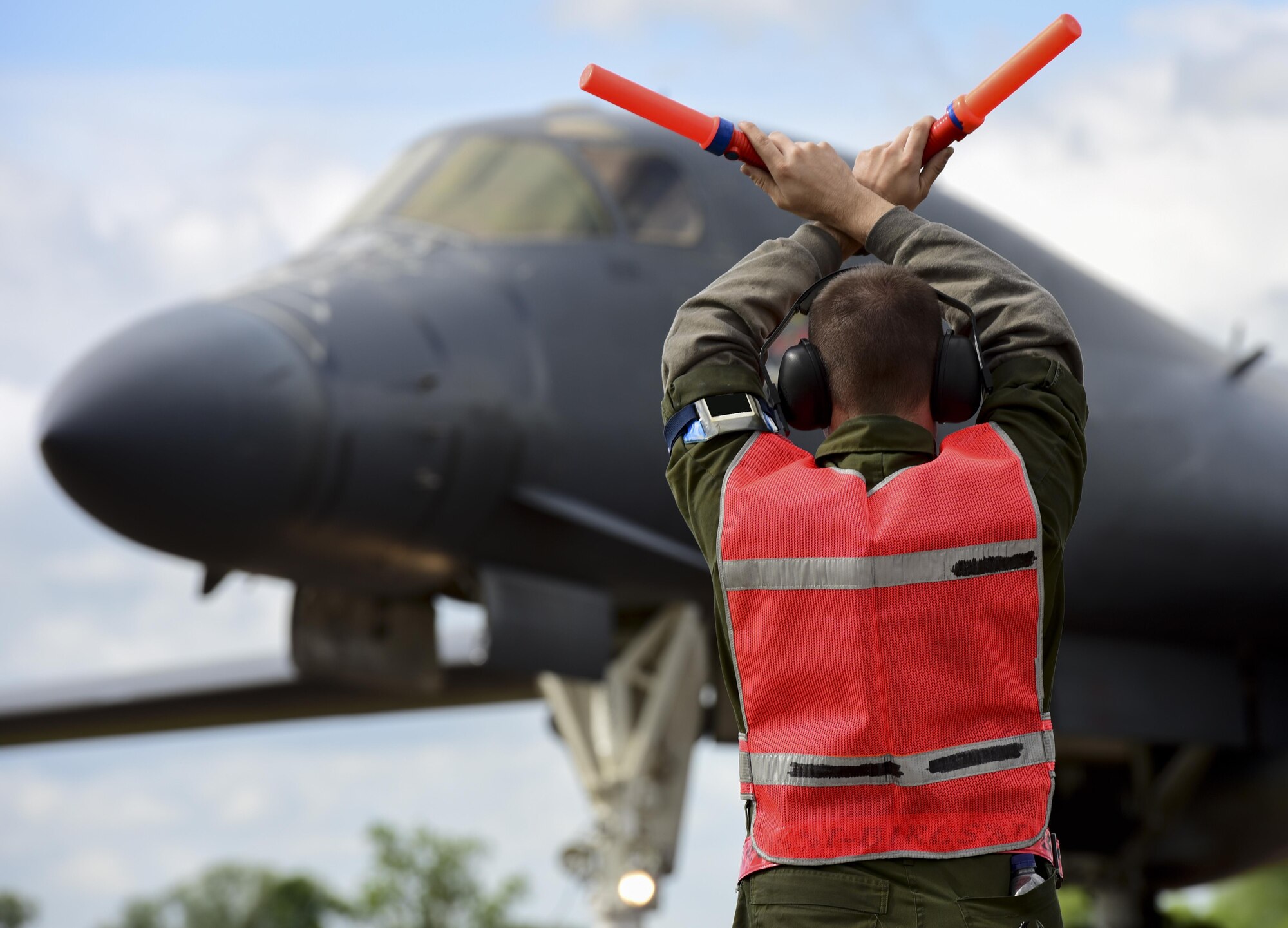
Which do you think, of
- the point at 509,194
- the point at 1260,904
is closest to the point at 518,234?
the point at 509,194

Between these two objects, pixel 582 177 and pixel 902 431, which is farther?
pixel 582 177

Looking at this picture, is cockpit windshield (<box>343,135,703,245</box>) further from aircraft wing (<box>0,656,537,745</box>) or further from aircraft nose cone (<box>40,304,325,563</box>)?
aircraft wing (<box>0,656,537,745</box>)

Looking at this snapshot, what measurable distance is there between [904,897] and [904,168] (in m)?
0.91

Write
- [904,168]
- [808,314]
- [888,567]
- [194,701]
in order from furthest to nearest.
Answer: [194,701] < [904,168] < [808,314] < [888,567]

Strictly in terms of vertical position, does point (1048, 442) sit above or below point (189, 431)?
above

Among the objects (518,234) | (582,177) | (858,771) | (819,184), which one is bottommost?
(518,234)

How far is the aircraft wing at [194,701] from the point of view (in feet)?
38.4

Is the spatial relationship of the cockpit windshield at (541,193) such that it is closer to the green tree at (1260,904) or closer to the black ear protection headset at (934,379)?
the black ear protection headset at (934,379)

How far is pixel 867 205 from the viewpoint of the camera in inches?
76.2

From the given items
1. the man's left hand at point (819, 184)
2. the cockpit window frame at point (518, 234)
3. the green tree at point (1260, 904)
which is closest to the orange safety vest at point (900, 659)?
the man's left hand at point (819, 184)

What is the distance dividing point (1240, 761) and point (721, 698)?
2.94 m

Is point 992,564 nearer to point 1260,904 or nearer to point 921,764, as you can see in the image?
point 921,764

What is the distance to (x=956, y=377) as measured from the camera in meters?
1.76

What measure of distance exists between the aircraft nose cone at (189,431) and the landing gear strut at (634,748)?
131 cm
